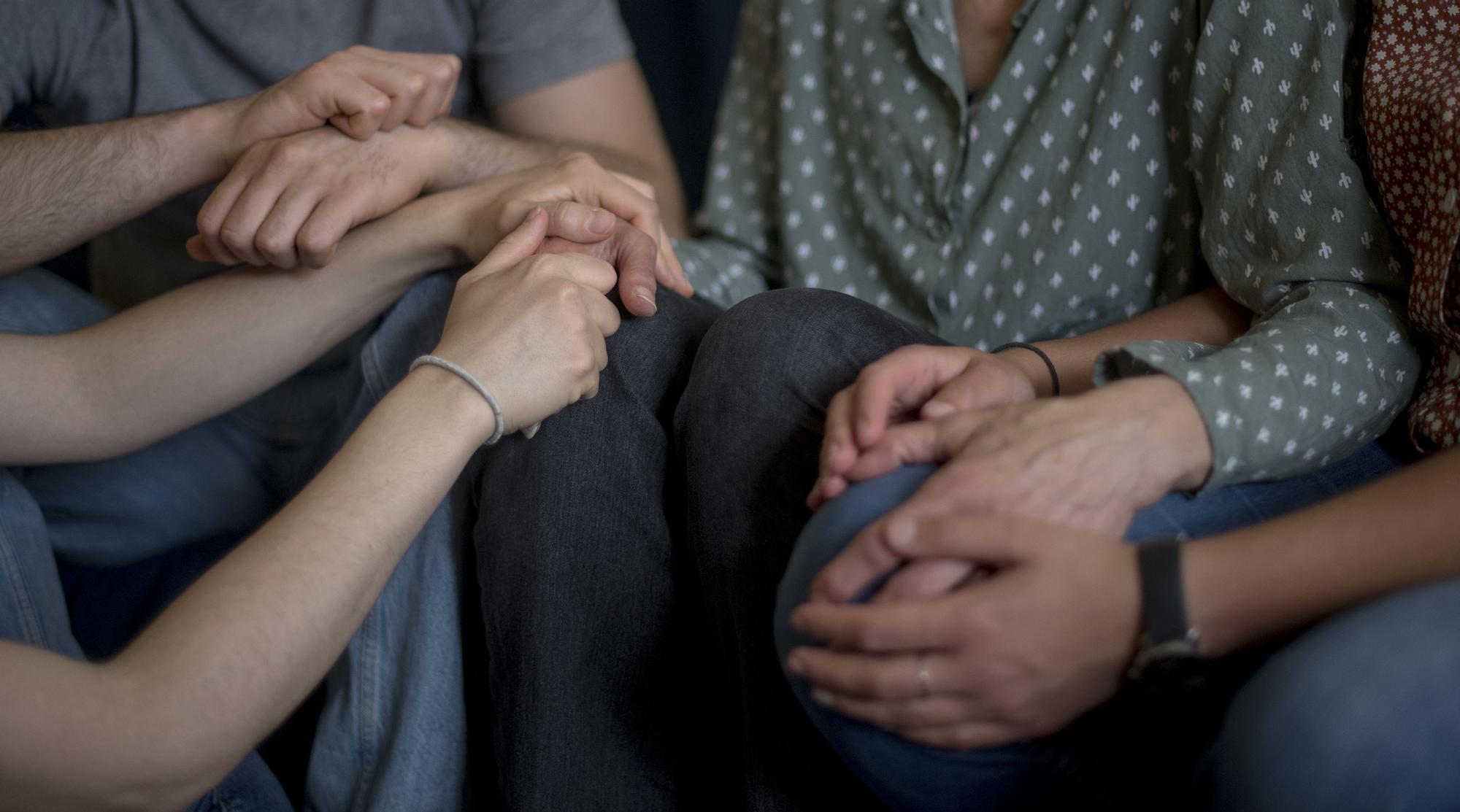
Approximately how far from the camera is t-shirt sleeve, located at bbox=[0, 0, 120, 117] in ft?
3.85

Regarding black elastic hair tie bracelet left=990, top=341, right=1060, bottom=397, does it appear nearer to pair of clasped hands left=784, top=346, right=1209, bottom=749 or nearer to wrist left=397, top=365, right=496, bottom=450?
pair of clasped hands left=784, top=346, right=1209, bottom=749

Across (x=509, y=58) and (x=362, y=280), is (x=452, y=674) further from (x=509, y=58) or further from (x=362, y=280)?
(x=509, y=58)

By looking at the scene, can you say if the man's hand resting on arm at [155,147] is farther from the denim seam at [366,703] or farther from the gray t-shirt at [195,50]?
the denim seam at [366,703]

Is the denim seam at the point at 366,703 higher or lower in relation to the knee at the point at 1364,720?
lower

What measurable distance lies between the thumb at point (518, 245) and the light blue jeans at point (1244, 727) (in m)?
0.37

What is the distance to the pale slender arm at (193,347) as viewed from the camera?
2.89 feet

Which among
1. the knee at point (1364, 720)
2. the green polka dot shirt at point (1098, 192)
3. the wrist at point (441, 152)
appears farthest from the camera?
the wrist at point (441, 152)

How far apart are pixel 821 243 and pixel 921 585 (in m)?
0.64

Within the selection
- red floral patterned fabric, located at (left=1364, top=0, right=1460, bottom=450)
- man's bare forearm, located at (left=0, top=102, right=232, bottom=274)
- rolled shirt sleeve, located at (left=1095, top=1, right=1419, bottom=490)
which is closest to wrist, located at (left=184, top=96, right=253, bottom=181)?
man's bare forearm, located at (left=0, top=102, right=232, bottom=274)

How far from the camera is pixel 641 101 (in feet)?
4.64

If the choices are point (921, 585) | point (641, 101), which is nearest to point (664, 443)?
point (921, 585)

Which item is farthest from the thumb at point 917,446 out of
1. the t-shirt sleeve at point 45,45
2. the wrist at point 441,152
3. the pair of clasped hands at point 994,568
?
the t-shirt sleeve at point 45,45

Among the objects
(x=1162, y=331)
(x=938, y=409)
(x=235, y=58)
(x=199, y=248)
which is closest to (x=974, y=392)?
(x=938, y=409)

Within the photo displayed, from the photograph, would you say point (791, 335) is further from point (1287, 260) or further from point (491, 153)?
point (491, 153)
